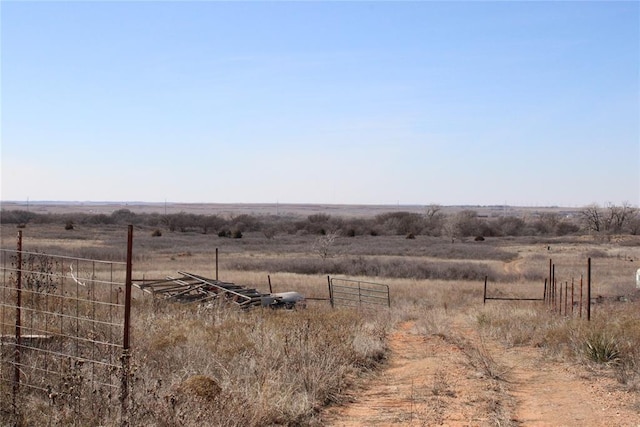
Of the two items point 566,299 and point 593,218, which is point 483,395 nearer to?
point 566,299

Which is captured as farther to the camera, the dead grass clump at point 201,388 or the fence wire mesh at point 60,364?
the dead grass clump at point 201,388

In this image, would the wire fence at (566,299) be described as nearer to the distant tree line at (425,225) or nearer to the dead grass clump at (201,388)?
the dead grass clump at (201,388)

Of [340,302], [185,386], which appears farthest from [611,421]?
[340,302]

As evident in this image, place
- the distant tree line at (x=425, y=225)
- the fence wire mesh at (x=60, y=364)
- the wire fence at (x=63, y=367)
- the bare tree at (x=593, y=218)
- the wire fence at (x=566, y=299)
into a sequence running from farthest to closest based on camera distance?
the bare tree at (x=593, y=218), the distant tree line at (x=425, y=225), the wire fence at (x=566, y=299), the fence wire mesh at (x=60, y=364), the wire fence at (x=63, y=367)

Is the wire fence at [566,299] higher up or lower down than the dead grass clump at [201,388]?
lower down

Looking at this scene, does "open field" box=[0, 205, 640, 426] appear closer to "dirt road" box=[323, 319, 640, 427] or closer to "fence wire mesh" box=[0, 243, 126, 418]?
Result: "dirt road" box=[323, 319, 640, 427]

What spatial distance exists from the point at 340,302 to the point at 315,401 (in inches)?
697

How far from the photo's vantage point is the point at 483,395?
886 cm

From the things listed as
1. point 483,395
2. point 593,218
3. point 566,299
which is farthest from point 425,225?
point 483,395

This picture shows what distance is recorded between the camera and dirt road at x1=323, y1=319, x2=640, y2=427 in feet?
25.6

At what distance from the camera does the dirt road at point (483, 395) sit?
25.6 feet

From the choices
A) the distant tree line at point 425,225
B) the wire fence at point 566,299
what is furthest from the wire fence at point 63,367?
the distant tree line at point 425,225

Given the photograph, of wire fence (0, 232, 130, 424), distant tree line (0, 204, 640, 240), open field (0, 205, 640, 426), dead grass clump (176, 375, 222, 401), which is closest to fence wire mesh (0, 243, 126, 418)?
wire fence (0, 232, 130, 424)

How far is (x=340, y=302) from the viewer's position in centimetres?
2589
